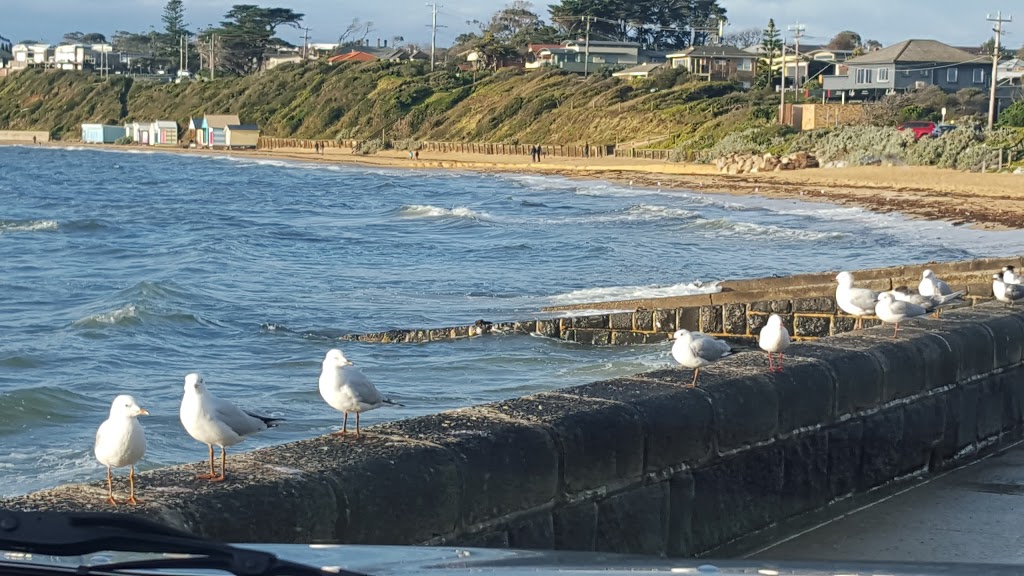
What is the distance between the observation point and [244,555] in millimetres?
1990

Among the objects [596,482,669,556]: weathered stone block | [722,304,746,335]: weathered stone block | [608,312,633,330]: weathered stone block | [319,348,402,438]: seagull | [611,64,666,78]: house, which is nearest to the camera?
[596,482,669,556]: weathered stone block

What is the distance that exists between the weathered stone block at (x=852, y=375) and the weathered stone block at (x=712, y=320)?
6.52 metres

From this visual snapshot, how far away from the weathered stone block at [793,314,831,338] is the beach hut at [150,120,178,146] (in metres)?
129

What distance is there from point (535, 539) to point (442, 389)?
798cm

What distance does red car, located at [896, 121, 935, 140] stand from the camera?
5717 centimetres

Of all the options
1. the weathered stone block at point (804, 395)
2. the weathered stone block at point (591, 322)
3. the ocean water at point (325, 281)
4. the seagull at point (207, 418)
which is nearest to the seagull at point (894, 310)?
the weathered stone block at point (804, 395)

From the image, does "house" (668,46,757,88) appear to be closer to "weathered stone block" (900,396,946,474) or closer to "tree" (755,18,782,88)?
"tree" (755,18,782,88)

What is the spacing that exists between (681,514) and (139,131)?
14334cm

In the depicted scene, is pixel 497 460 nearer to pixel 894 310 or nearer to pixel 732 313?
pixel 894 310

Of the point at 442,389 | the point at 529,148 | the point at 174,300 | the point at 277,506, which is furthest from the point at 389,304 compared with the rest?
the point at 529,148

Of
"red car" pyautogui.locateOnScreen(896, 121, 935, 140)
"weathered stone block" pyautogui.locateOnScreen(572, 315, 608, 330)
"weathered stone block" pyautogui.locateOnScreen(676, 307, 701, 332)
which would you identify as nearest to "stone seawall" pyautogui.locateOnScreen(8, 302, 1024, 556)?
"weathered stone block" pyautogui.locateOnScreen(676, 307, 701, 332)

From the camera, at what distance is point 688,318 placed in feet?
43.6

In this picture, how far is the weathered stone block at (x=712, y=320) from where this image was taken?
12758 mm

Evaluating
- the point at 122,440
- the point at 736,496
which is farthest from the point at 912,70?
the point at 122,440
